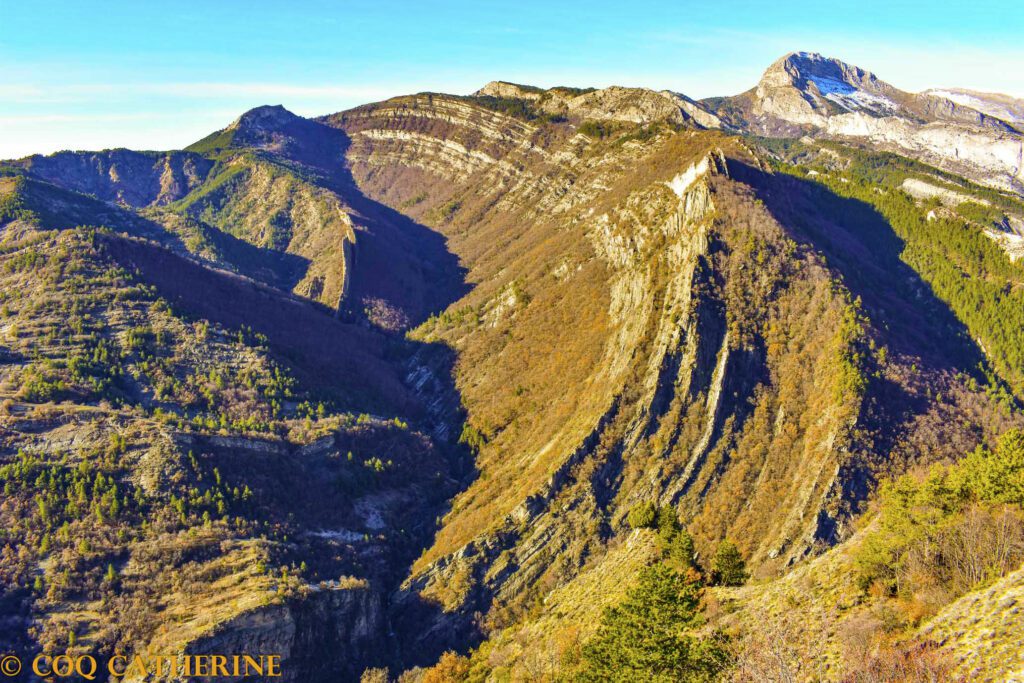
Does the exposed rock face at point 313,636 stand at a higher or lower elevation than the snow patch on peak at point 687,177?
lower

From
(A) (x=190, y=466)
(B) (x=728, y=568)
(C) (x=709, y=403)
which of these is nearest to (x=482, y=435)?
(C) (x=709, y=403)

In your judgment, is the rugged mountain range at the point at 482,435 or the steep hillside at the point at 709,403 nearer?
the rugged mountain range at the point at 482,435

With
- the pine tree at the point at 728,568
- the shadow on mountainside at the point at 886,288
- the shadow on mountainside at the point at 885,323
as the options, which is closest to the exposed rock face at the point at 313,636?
the pine tree at the point at 728,568

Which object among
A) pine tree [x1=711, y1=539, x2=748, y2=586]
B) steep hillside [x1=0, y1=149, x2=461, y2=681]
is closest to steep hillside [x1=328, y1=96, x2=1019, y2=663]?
steep hillside [x1=0, y1=149, x2=461, y2=681]

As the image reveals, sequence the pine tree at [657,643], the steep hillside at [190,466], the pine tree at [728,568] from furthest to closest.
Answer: the steep hillside at [190,466] → the pine tree at [728,568] → the pine tree at [657,643]

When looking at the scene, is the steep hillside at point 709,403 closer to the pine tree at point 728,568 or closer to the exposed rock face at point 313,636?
the exposed rock face at point 313,636

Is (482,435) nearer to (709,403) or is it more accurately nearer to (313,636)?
(709,403)

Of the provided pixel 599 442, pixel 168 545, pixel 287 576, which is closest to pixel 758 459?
pixel 599 442

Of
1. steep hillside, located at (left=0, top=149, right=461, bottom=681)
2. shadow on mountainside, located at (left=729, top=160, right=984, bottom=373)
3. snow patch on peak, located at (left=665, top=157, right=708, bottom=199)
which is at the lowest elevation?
steep hillside, located at (left=0, top=149, right=461, bottom=681)

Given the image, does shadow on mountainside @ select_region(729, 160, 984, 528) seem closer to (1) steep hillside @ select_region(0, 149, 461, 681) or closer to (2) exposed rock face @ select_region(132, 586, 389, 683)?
(2) exposed rock face @ select_region(132, 586, 389, 683)

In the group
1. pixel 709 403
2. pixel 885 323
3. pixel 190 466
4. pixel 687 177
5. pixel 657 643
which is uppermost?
pixel 687 177

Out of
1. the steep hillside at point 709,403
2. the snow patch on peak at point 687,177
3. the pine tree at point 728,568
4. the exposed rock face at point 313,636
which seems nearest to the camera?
the pine tree at point 728,568

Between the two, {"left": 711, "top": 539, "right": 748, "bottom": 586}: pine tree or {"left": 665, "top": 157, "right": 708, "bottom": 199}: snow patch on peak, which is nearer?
{"left": 711, "top": 539, "right": 748, "bottom": 586}: pine tree
